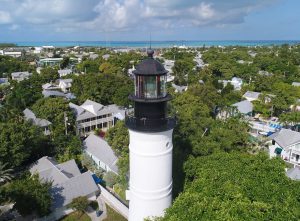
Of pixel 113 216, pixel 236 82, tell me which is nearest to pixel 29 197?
pixel 113 216

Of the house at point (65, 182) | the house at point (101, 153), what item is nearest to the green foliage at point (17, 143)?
the house at point (65, 182)

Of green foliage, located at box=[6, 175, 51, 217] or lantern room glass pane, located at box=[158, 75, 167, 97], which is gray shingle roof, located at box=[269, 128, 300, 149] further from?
green foliage, located at box=[6, 175, 51, 217]

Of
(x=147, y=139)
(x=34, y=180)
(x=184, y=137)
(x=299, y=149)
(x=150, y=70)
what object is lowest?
(x=299, y=149)

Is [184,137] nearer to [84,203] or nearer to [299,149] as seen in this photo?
[84,203]

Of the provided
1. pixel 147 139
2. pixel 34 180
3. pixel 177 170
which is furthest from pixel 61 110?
pixel 147 139

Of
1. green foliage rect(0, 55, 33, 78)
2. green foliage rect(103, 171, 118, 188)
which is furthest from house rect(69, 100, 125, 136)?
green foliage rect(0, 55, 33, 78)

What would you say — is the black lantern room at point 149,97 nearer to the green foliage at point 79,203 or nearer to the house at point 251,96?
the green foliage at point 79,203
